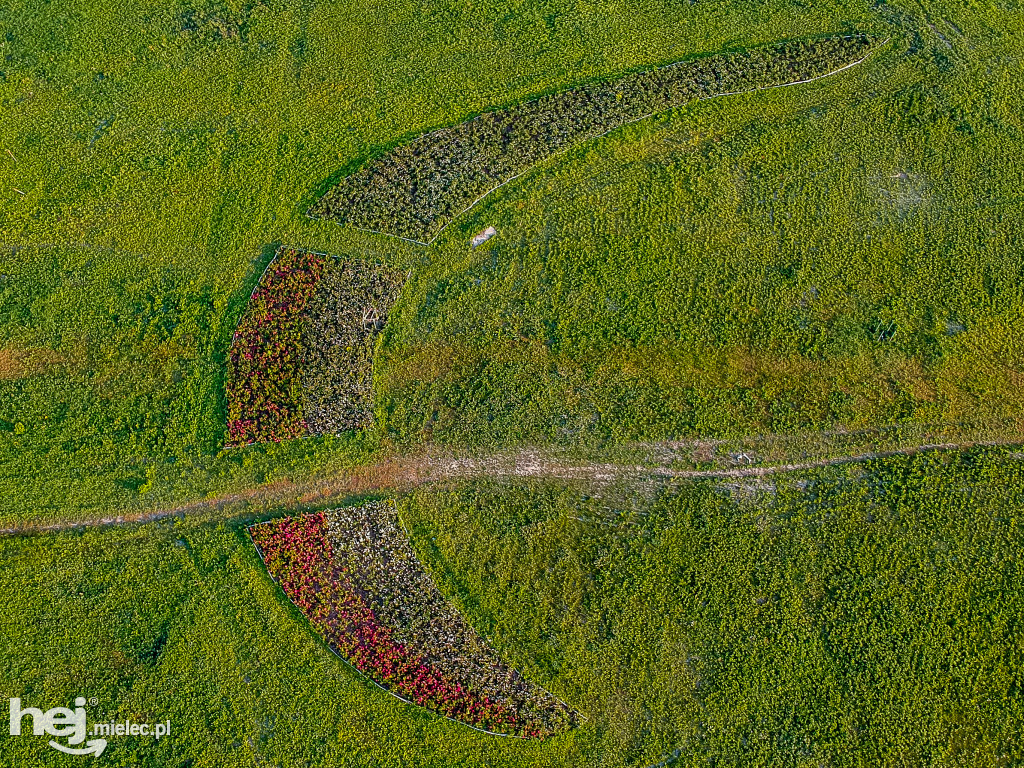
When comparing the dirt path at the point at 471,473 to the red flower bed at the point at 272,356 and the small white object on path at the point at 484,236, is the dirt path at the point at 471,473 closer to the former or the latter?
the red flower bed at the point at 272,356

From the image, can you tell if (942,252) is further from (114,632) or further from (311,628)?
(114,632)

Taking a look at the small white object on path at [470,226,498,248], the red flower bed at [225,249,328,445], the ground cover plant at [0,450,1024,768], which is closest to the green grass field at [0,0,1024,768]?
the ground cover plant at [0,450,1024,768]

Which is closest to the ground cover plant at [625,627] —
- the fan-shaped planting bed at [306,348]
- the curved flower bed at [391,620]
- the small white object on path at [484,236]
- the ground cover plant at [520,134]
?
the curved flower bed at [391,620]

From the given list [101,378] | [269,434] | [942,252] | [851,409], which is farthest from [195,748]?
[942,252]

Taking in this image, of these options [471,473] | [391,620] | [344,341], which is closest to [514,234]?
[344,341]

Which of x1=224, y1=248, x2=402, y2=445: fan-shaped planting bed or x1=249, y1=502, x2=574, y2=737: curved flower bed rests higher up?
x1=224, y1=248, x2=402, y2=445: fan-shaped planting bed

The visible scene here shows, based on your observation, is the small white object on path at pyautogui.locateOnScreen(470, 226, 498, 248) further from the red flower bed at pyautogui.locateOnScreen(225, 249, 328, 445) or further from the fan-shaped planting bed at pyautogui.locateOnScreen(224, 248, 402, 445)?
the red flower bed at pyautogui.locateOnScreen(225, 249, 328, 445)

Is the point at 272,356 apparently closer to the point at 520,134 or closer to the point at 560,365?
the point at 560,365
